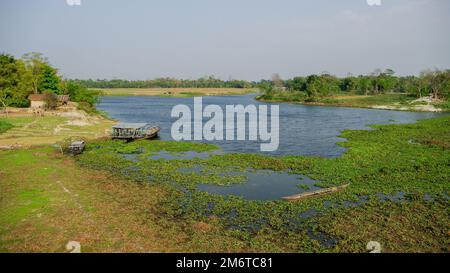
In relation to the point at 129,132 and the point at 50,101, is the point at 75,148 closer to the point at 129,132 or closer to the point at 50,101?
the point at 129,132

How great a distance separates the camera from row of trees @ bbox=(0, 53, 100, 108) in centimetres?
6347

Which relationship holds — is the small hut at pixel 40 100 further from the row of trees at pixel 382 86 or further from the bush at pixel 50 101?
the row of trees at pixel 382 86

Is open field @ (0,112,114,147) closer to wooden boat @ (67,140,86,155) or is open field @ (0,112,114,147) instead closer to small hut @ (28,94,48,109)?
wooden boat @ (67,140,86,155)

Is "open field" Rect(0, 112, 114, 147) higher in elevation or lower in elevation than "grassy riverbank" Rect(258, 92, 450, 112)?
lower

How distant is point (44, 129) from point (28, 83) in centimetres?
2712

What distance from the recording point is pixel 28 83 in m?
67.6

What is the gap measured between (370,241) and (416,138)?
116 feet

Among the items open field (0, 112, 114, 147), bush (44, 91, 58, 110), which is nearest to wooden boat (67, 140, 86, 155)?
open field (0, 112, 114, 147)

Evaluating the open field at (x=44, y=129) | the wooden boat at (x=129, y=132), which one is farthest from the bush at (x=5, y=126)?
the wooden boat at (x=129, y=132)

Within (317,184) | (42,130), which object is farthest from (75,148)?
(317,184)

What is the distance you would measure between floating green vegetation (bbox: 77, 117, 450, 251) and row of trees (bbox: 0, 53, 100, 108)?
33.2 m
